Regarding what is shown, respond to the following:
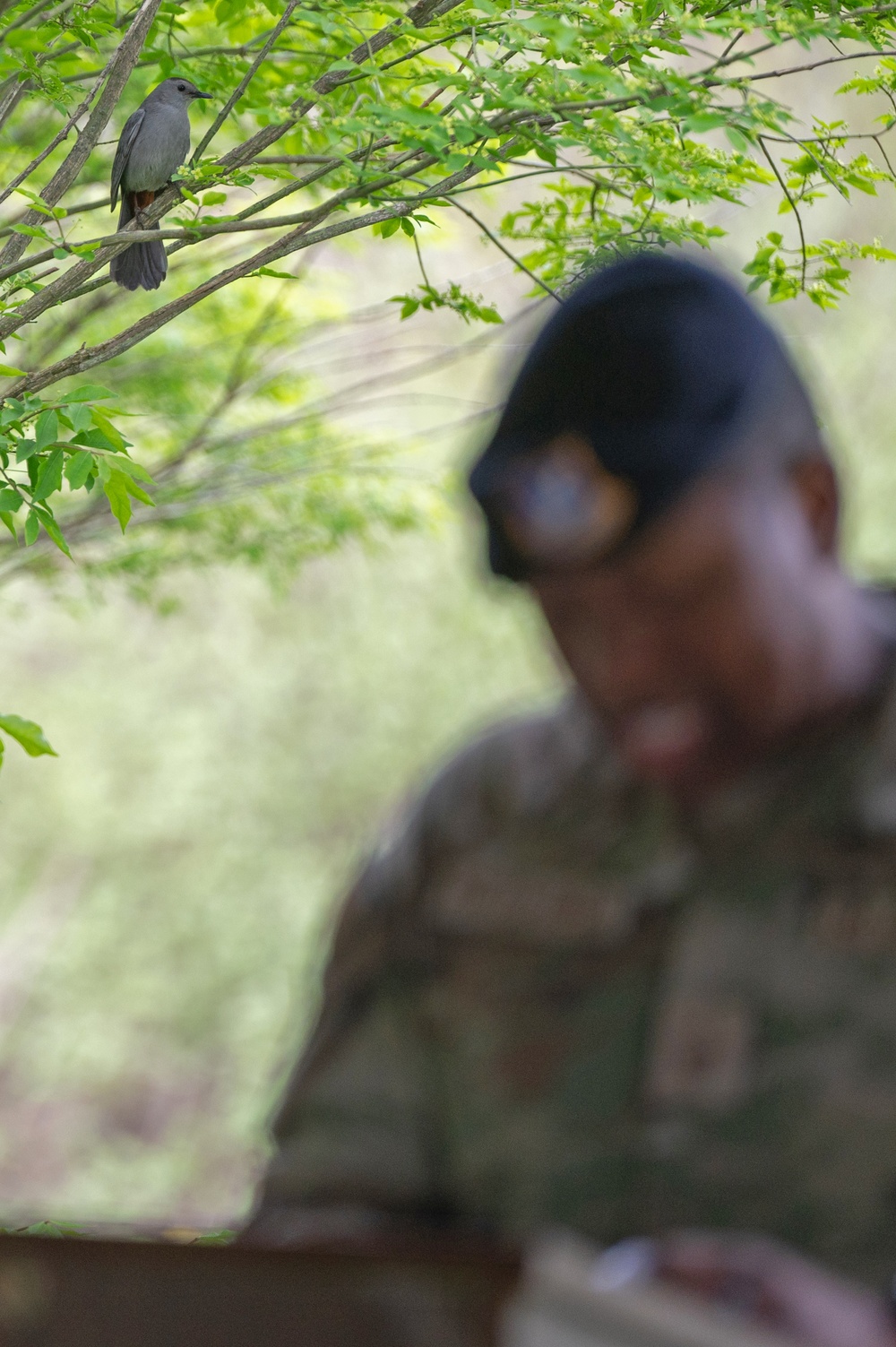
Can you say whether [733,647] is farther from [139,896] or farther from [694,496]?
[139,896]

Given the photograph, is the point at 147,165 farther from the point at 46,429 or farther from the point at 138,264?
the point at 46,429

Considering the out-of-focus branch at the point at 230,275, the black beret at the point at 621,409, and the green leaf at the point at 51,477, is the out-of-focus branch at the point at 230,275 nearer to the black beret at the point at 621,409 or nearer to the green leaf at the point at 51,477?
the green leaf at the point at 51,477

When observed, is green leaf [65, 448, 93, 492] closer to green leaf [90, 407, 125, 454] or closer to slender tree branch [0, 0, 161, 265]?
green leaf [90, 407, 125, 454]

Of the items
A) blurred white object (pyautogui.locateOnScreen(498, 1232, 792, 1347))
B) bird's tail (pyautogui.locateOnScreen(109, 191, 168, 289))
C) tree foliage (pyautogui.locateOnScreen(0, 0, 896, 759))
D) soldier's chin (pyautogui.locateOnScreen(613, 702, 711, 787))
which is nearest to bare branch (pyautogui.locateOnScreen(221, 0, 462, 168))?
tree foliage (pyautogui.locateOnScreen(0, 0, 896, 759))

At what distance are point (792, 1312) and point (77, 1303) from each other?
9.9 inches

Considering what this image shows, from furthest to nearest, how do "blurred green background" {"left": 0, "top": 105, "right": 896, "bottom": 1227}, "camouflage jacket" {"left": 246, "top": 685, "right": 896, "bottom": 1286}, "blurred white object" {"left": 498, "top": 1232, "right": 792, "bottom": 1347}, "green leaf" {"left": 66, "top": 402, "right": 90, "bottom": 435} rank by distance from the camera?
"blurred green background" {"left": 0, "top": 105, "right": 896, "bottom": 1227} → "green leaf" {"left": 66, "top": 402, "right": 90, "bottom": 435} → "camouflage jacket" {"left": 246, "top": 685, "right": 896, "bottom": 1286} → "blurred white object" {"left": 498, "top": 1232, "right": 792, "bottom": 1347}

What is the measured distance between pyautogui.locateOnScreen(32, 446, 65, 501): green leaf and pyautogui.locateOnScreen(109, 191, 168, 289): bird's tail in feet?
0.72

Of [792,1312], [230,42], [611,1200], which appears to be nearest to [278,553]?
[230,42]

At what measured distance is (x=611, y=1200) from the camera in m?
0.55

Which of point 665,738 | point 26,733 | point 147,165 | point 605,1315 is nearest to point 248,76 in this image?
point 147,165

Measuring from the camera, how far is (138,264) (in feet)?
3.03

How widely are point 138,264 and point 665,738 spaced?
2.14 feet

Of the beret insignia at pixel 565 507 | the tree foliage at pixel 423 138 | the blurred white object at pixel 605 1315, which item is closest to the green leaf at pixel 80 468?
the tree foliage at pixel 423 138

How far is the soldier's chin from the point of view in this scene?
45cm
